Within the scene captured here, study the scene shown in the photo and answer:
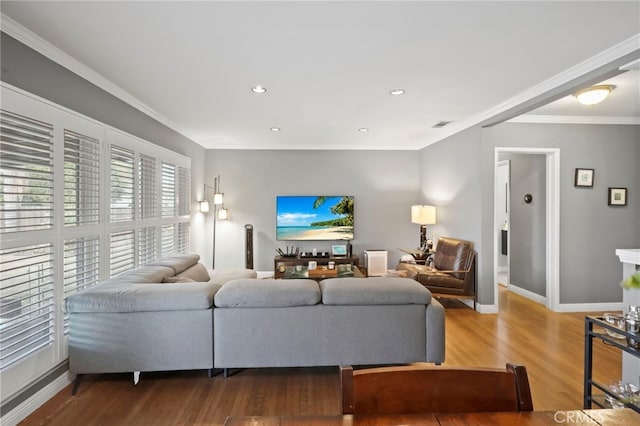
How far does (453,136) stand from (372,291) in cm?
350

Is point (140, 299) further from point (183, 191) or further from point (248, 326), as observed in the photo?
point (183, 191)

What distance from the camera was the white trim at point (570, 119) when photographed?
412cm

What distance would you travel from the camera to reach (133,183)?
340cm

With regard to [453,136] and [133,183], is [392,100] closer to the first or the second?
[453,136]

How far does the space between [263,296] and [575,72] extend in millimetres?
3166

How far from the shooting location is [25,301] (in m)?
2.04

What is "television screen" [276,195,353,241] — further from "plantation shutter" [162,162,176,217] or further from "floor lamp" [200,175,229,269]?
"plantation shutter" [162,162,176,217]

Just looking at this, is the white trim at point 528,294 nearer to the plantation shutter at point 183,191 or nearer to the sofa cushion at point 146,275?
the sofa cushion at point 146,275

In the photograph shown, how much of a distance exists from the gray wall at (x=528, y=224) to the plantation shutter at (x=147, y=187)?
5.35 m

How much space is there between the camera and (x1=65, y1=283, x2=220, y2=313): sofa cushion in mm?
2236

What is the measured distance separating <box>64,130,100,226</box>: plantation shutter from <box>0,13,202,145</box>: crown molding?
1.75 ft
